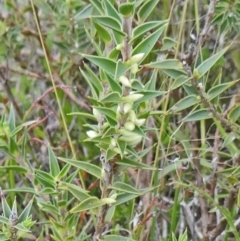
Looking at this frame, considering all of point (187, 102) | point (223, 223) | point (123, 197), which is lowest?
point (223, 223)

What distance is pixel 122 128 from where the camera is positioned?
88 centimetres

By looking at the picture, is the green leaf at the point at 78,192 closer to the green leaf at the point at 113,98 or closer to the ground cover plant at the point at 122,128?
the ground cover plant at the point at 122,128

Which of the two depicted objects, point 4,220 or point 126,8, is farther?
point 4,220

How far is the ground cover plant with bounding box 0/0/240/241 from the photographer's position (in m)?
0.88

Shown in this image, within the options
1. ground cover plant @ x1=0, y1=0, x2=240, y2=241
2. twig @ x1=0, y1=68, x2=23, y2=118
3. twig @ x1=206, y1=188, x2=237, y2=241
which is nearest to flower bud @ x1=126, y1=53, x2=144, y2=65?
ground cover plant @ x1=0, y1=0, x2=240, y2=241

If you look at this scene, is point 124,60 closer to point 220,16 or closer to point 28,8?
point 220,16

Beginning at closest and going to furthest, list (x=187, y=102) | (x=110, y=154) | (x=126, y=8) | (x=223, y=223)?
(x=126, y=8)
(x=110, y=154)
(x=187, y=102)
(x=223, y=223)

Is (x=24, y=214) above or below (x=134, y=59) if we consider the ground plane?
below

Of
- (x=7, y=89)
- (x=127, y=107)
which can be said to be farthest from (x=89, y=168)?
(x=7, y=89)

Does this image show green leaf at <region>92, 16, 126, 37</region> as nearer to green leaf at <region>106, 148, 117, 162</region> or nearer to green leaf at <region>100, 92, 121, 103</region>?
green leaf at <region>100, 92, 121, 103</region>

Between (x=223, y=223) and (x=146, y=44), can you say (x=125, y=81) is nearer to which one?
(x=146, y=44)

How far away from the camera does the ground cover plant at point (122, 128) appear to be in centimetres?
88

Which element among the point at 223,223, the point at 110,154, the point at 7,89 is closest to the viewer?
the point at 110,154

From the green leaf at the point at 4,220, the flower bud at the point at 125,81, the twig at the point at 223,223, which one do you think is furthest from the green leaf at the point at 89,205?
the twig at the point at 223,223
